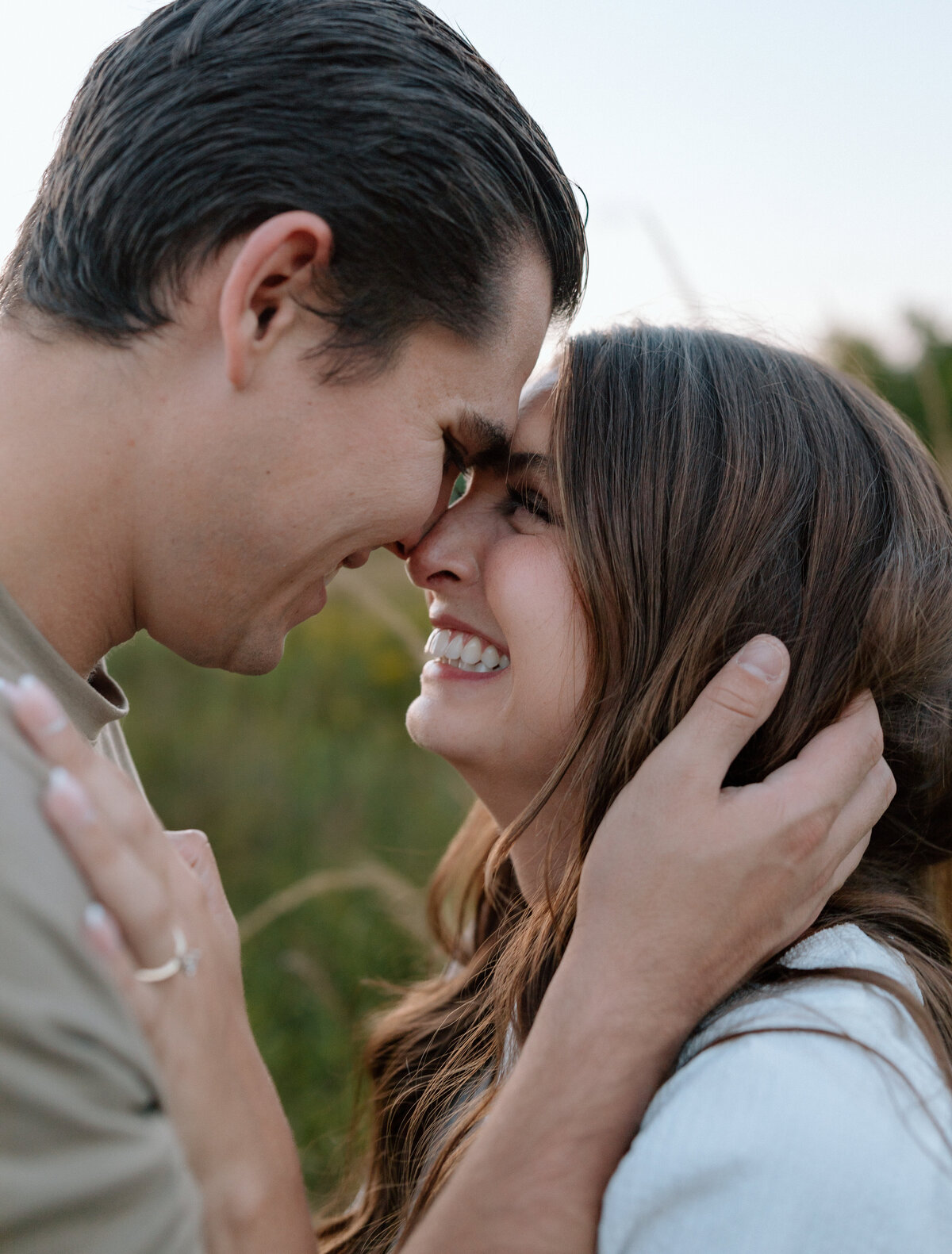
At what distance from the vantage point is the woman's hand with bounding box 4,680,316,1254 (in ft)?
4.68

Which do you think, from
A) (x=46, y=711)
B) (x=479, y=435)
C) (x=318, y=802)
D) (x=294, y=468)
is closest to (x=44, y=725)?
(x=46, y=711)

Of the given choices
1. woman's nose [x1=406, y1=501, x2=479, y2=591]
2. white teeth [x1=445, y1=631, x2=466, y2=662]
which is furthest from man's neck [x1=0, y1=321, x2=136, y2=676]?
white teeth [x1=445, y1=631, x2=466, y2=662]

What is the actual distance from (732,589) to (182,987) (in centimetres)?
132

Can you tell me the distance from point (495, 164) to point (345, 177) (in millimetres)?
348

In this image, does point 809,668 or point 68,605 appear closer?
point 68,605

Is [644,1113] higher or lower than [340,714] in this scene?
higher

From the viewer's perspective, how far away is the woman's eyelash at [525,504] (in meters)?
2.50

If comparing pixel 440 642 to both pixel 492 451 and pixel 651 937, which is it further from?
pixel 651 937

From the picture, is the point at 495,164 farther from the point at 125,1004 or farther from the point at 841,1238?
the point at 841,1238

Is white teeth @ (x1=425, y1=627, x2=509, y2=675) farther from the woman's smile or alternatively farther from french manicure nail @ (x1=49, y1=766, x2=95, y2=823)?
french manicure nail @ (x1=49, y1=766, x2=95, y2=823)

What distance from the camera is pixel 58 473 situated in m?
1.98

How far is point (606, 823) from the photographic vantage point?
2.04 meters

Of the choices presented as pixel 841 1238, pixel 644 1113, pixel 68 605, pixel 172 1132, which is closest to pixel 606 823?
pixel 644 1113

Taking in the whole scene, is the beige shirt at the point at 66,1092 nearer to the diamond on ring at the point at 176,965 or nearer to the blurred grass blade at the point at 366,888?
the diamond on ring at the point at 176,965
